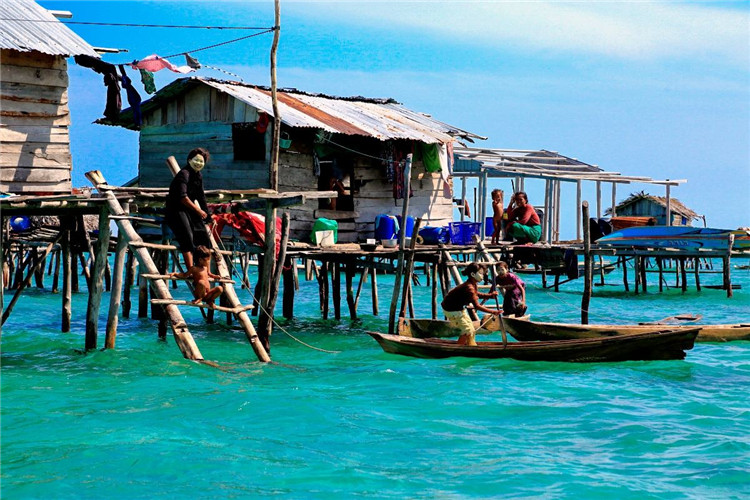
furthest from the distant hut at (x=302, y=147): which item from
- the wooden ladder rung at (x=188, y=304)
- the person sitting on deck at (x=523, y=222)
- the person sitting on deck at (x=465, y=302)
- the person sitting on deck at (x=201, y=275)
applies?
the wooden ladder rung at (x=188, y=304)

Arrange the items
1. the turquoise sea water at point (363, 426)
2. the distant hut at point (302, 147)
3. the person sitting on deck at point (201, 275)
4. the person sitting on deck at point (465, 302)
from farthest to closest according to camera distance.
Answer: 1. the distant hut at point (302, 147)
2. the person sitting on deck at point (465, 302)
3. the person sitting on deck at point (201, 275)
4. the turquoise sea water at point (363, 426)

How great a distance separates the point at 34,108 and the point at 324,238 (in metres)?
6.98

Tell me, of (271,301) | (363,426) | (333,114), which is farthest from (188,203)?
(333,114)

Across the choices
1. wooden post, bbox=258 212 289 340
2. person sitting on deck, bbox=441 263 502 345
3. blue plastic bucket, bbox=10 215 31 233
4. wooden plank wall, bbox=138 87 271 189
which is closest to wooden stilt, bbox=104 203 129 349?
wooden post, bbox=258 212 289 340

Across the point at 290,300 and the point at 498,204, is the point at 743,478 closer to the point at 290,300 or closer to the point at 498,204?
the point at 498,204

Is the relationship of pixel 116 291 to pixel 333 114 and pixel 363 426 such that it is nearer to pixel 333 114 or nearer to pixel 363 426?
pixel 363 426

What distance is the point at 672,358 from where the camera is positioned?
48.8 feet

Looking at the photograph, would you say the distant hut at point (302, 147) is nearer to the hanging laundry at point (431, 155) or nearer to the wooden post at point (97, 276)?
the hanging laundry at point (431, 155)

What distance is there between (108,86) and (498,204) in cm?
807

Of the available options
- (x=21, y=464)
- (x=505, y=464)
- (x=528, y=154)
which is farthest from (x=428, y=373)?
(x=528, y=154)

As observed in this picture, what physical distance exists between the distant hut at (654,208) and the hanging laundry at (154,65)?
33.7m

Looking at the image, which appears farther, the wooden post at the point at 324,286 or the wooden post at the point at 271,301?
the wooden post at the point at 324,286

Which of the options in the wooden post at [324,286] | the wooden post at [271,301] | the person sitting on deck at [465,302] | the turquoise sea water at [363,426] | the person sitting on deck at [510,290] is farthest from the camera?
the wooden post at [324,286]

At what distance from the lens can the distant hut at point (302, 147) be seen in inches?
765
